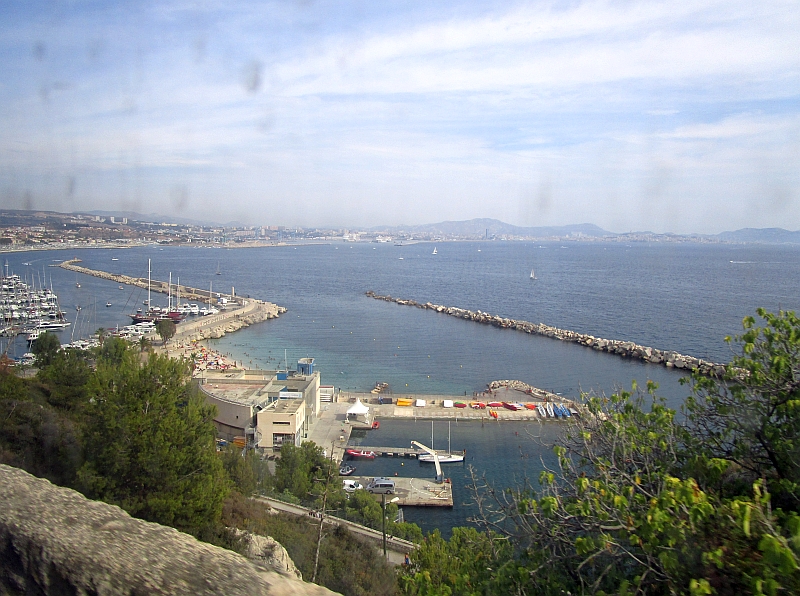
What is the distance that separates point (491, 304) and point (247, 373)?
17.6 meters

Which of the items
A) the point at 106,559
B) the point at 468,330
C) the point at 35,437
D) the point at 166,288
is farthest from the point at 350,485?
the point at 166,288

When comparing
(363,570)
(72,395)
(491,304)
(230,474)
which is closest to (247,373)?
(72,395)

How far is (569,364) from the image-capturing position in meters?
16.1

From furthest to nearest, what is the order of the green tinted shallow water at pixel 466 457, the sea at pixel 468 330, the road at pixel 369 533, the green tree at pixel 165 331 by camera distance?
1. the green tree at pixel 165 331
2. the sea at pixel 468 330
3. the green tinted shallow water at pixel 466 457
4. the road at pixel 369 533

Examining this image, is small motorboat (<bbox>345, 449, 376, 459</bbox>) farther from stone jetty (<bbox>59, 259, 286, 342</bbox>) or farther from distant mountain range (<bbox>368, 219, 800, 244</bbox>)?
distant mountain range (<bbox>368, 219, 800, 244</bbox>)

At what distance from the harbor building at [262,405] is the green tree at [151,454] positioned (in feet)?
12.7

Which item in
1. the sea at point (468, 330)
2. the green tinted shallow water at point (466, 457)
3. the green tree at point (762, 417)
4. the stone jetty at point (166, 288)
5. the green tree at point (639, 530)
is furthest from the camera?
the stone jetty at point (166, 288)

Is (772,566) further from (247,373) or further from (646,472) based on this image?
(247,373)

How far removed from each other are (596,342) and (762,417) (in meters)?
17.0

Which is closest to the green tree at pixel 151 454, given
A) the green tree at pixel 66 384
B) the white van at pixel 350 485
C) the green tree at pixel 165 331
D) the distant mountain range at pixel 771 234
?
the green tree at pixel 66 384

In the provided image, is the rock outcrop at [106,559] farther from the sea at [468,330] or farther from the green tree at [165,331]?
the green tree at [165,331]

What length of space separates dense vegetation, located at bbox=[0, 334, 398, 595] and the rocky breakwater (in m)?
9.44

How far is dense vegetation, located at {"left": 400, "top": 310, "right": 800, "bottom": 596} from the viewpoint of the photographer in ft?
4.35

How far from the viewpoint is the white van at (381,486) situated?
7976 millimetres
